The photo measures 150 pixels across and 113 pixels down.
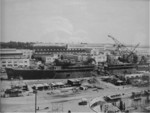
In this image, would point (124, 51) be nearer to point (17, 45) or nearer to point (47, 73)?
point (47, 73)

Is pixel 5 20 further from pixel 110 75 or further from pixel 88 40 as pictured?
pixel 110 75

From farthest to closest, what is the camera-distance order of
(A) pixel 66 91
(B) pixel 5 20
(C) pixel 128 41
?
(C) pixel 128 41, (A) pixel 66 91, (B) pixel 5 20

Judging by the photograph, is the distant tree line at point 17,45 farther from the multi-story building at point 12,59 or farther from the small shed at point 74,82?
the small shed at point 74,82

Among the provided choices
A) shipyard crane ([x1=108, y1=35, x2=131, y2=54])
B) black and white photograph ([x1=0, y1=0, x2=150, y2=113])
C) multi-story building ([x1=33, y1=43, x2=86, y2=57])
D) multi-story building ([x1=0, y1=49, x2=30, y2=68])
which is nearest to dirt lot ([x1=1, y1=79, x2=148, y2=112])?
black and white photograph ([x1=0, y1=0, x2=150, y2=113])

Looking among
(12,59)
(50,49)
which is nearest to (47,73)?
(50,49)

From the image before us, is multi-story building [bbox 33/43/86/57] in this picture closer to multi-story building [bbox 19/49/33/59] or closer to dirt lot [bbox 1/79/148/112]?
multi-story building [bbox 19/49/33/59]

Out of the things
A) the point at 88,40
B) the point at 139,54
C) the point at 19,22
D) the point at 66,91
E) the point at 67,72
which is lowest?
the point at 66,91

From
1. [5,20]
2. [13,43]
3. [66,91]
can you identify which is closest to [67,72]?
[66,91]
